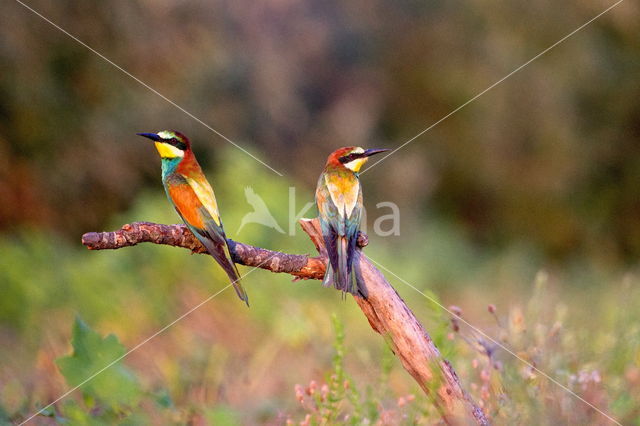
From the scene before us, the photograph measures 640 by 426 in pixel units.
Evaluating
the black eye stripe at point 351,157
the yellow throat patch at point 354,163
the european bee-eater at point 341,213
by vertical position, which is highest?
the black eye stripe at point 351,157

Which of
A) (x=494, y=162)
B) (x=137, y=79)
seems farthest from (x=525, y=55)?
(x=137, y=79)

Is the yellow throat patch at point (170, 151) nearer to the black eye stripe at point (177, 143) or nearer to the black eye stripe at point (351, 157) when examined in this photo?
the black eye stripe at point (177, 143)

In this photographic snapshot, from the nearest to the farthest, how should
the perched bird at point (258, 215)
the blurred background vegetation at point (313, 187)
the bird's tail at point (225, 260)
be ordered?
the bird's tail at point (225, 260) < the blurred background vegetation at point (313, 187) < the perched bird at point (258, 215)

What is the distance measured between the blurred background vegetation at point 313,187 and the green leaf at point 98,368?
4cm

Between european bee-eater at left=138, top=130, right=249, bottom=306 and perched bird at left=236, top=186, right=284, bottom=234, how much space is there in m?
2.44

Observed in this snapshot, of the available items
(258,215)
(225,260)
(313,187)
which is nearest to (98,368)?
(225,260)

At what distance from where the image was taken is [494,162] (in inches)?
302

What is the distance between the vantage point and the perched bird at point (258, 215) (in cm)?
461

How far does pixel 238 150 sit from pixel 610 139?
382cm

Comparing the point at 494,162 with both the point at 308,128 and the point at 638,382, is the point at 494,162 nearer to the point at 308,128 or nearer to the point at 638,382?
the point at 308,128

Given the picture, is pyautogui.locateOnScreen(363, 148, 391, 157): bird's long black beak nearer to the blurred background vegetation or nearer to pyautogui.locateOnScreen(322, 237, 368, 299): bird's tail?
pyautogui.locateOnScreen(322, 237, 368, 299): bird's tail

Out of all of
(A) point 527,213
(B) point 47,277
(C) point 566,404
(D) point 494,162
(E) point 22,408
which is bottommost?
(A) point 527,213

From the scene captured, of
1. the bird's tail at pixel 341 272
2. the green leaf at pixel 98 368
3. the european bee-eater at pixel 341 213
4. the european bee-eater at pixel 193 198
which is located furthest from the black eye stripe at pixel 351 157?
the green leaf at pixel 98 368

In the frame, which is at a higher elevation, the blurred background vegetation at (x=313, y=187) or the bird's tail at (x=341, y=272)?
the bird's tail at (x=341, y=272)
